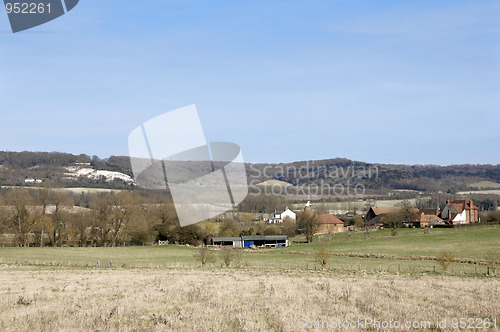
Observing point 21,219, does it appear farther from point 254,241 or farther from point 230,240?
point 254,241

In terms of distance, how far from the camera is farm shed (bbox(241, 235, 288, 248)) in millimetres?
79438

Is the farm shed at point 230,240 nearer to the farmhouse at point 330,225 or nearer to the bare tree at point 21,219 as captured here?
the bare tree at point 21,219

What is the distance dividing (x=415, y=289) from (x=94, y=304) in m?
13.8

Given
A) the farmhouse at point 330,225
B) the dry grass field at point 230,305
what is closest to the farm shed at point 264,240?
the farmhouse at point 330,225

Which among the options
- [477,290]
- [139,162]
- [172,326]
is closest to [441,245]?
[477,290]

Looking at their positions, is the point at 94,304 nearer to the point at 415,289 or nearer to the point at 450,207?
the point at 415,289

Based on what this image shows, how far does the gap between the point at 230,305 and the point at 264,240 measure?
65704mm

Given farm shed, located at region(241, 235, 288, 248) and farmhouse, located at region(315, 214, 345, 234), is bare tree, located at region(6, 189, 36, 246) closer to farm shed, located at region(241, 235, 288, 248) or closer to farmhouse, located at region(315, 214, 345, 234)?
farm shed, located at region(241, 235, 288, 248)

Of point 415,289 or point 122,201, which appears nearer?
point 415,289

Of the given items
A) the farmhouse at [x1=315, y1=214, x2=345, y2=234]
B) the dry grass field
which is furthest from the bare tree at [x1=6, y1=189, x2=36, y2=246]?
the farmhouse at [x1=315, y1=214, x2=345, y2=234]

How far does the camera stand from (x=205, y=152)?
2123 cm

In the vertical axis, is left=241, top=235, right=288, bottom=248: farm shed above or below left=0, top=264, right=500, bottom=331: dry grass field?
below

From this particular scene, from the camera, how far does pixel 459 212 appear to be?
110 metres

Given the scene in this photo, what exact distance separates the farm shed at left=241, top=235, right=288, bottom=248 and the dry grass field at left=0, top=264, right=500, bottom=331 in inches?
2232
